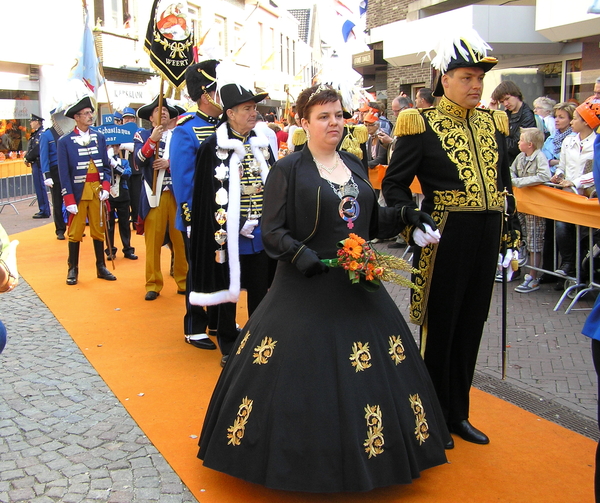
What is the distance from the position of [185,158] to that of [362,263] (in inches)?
103

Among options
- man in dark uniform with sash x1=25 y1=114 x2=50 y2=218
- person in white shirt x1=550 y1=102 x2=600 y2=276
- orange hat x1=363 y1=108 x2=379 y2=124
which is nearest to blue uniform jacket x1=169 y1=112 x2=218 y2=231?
person in white shirt x1=550 y1=102 x2=600 y2=276

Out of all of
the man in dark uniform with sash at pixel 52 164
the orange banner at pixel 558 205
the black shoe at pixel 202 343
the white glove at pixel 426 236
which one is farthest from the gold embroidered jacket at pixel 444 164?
the man in dark uniform with sash at pixel 52 164

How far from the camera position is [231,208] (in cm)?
496

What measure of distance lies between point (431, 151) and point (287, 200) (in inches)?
36.6

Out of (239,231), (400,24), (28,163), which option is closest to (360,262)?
(239,231)

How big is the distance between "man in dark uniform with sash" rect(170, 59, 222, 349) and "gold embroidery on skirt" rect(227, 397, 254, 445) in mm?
2415

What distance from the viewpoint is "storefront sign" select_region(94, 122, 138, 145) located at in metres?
9.66

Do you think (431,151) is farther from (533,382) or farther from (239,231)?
(533,382)

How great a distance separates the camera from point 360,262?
320 centimetres

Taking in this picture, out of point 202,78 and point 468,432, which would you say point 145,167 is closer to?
point 202,78

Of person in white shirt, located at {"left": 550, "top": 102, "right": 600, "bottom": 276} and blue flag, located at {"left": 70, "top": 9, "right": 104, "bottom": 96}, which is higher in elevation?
blue flag, located at {"left": 70, "top": 9, "right": 104, "bottom": 96}

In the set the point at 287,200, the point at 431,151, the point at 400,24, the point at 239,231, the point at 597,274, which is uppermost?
the point at 400,24

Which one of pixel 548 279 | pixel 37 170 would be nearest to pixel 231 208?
pixel 548 279

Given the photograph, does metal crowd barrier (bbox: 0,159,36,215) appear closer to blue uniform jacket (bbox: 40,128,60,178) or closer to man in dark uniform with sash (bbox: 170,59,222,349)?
blue uniform jacket (bbox: 40,128,60,178)
